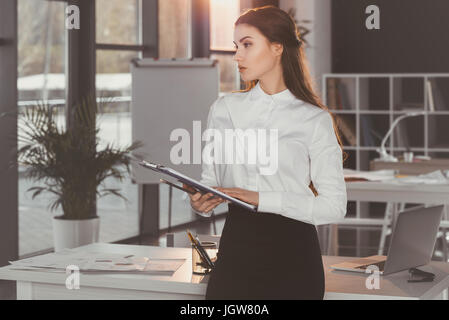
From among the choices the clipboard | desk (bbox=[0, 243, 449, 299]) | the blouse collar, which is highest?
the blouse collar

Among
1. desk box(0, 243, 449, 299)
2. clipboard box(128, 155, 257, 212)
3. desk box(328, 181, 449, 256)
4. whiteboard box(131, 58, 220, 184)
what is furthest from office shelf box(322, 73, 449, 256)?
clipboard box(128, 155, 257, 212)

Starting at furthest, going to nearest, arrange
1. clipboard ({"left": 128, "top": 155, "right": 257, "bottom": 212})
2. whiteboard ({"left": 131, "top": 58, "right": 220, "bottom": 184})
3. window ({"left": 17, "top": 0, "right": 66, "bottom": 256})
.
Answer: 1. whiteboard ({"left": 131, "top": 58, "right": 220, "bottom": 184})
2. window ({"left": 17, "top": 0, "right": 66, "bottom": 256})
3. clipboard ({"left": 128, "top": 155, "right": 257, "bottom": 212})

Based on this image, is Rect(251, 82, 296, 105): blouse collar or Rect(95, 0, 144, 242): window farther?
Rect(95, 0, 144, 242): window

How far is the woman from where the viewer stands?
6.82 feet

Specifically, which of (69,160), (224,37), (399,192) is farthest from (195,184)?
(224,37)

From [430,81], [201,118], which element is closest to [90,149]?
[201,118]

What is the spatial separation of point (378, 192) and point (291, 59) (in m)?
3.42

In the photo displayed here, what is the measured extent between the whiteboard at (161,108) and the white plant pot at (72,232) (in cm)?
107

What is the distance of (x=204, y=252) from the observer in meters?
2.55

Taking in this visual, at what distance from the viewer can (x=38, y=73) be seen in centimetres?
639

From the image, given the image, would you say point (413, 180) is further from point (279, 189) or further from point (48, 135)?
point (279, 189)

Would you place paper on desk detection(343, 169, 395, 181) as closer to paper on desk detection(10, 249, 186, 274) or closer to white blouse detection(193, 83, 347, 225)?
paper on desk detection(10, 249, 186, 274)

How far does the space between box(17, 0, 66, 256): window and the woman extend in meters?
4.20

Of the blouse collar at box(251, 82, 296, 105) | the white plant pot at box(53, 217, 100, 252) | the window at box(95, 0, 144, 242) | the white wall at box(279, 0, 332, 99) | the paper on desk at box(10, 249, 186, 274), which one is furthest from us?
the white wall at box(279, 0, 332, 99)
